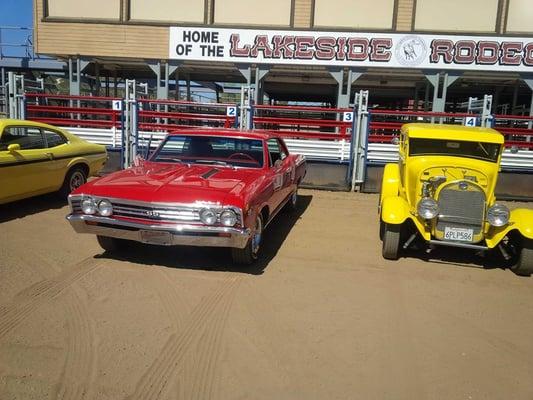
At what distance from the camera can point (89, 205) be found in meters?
4.91

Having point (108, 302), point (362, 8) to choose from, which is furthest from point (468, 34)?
point (108, 302)

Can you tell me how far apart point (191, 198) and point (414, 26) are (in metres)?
12.4

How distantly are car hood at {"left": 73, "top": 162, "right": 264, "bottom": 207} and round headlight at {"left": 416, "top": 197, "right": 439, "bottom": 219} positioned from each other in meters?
1.82

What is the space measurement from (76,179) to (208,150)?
3210 millimetres

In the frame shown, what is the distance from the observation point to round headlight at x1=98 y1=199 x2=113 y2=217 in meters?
4.86

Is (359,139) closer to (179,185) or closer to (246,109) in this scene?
(246,109)

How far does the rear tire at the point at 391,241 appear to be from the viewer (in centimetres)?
553

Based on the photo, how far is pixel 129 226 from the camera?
479cm

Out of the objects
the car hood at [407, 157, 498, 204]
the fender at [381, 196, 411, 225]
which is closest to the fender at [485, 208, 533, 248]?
the car hood at [407, 157, 498, 204]

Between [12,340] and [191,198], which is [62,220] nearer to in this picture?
[191,198]

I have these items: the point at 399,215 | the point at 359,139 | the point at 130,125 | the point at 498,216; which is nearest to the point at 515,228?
the point at 498,216

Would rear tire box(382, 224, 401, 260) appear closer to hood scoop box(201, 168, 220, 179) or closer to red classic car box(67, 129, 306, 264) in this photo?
red classic car box(67, 129, 306, 264)

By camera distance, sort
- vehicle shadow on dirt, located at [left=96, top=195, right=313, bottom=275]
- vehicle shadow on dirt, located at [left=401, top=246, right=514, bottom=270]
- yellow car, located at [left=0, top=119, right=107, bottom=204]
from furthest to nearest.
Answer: yellow car, located at [left=0, top=119, right=107, bottom=204] → vehicle shadow on dirt, located at [left=401, top=246, right=514, bottom=270] → vehicle shadow on dirt, located at [left=96, top=195, right=313, bottom=275]

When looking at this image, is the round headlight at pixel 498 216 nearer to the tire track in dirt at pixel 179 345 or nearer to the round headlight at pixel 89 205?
the tire track in dirt at pixel 179 345
